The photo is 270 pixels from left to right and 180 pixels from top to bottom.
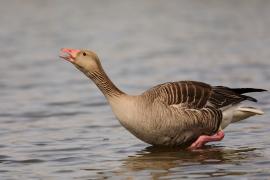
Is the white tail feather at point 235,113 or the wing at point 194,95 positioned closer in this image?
the wing at point 194,95

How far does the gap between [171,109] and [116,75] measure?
6.36 m

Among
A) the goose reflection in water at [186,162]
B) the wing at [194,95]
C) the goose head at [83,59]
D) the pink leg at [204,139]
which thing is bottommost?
the goose reflection in water at [186,162]

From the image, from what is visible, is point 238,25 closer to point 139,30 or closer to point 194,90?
point 139,30

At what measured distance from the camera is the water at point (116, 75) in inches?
341

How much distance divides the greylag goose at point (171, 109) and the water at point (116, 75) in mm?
263

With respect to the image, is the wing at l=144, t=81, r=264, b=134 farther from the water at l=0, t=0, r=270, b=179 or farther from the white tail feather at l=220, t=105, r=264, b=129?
the water at l=0, t=0, r=270, b=179

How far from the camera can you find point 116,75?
1541cm

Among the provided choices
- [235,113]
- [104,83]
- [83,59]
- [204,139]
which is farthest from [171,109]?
[83,59]

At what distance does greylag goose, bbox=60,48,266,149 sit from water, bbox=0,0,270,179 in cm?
26

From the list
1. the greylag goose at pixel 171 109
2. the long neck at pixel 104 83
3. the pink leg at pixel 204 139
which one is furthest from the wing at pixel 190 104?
the long neck at pixel 104 83

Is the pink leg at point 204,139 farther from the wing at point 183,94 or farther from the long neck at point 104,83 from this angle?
the long neck at point 104,83

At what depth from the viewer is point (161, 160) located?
8.92 m

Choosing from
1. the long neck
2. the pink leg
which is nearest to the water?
the pink leg

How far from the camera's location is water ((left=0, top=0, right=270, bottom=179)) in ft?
28.4
